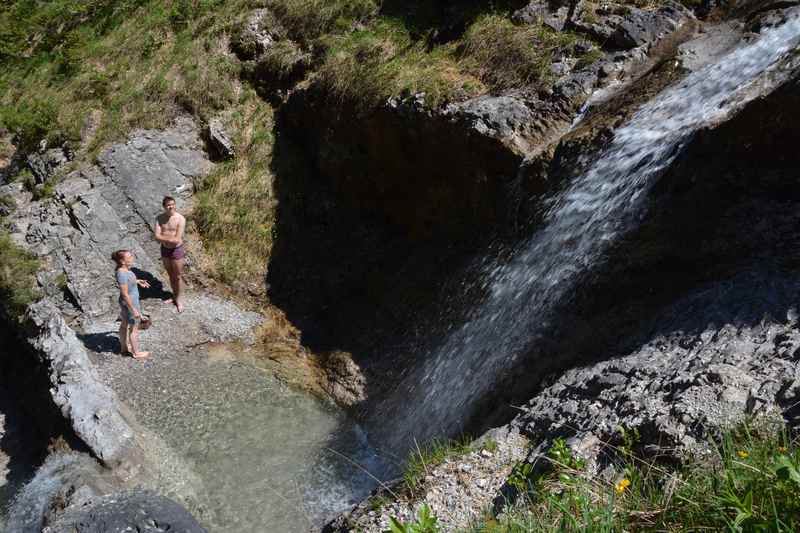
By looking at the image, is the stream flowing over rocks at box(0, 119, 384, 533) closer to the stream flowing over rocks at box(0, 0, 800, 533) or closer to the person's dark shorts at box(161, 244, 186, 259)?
the stream flowing over rocks at box(0, 0, 800, 533)

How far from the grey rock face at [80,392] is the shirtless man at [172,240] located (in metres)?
1.69

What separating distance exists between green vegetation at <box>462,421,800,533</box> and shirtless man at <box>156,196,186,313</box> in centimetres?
774

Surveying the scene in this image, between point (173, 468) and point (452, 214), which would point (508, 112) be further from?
point (173, 468)

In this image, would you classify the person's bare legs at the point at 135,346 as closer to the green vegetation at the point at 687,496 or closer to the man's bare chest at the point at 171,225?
the man's bare chest at the point at 171,225

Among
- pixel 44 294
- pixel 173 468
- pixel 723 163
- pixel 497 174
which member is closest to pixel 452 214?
pixel 497 174

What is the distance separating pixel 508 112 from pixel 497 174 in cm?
85

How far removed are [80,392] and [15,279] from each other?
339cm

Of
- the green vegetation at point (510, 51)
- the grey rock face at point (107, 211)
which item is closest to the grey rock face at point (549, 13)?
the green vegetation at point (510, 51)

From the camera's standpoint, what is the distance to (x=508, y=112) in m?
8.88

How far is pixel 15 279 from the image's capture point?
1029 centimetres

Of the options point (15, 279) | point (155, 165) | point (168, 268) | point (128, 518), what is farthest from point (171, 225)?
point (128, 518)

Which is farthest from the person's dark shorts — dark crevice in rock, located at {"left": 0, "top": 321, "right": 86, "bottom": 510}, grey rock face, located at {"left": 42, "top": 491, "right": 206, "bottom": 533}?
grey rock face, located at {"left": 42, "top": 491, "right": 206, "bottom": 533}

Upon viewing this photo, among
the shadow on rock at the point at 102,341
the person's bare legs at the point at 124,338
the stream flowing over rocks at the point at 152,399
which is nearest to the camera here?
the stream flowing over rocks at the point at 152,399

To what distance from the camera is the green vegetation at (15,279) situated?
994 cm
